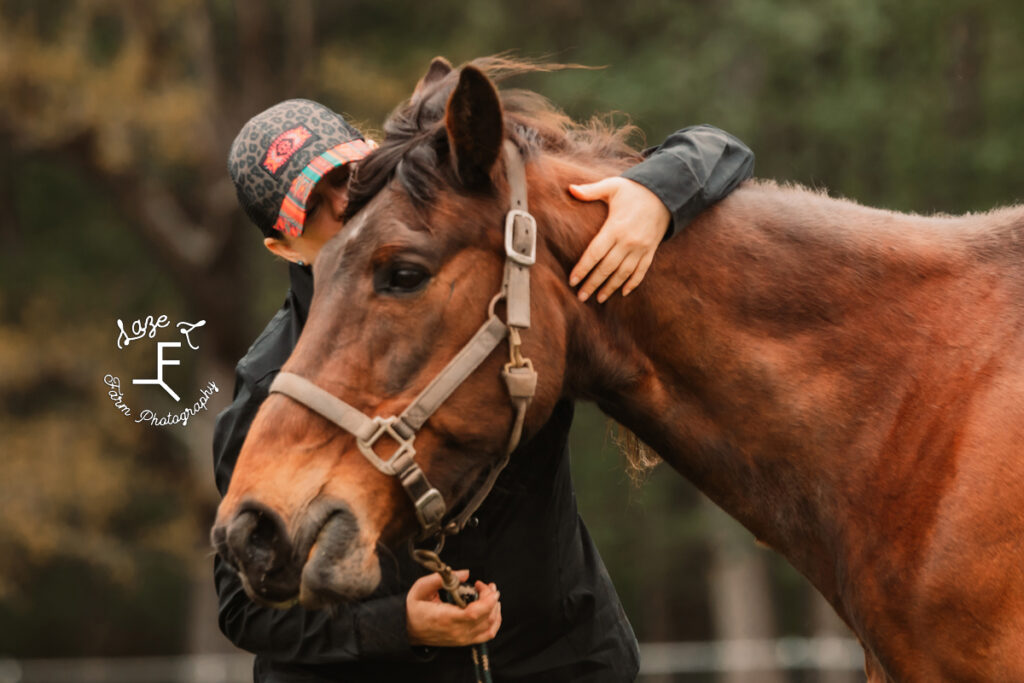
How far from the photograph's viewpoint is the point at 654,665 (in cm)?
1223

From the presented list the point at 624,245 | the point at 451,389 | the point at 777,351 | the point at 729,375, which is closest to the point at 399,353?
the point at 451,389

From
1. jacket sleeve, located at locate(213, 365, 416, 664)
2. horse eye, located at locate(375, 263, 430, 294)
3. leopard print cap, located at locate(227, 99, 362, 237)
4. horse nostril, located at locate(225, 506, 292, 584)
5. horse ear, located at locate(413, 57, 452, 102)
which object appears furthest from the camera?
→ horse ear, located at locate(413, 57, 452, 102)

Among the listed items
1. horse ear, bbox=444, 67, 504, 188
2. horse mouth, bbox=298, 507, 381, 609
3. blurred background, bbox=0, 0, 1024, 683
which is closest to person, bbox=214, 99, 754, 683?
horse ear, bbox=444, 67, 504, 188

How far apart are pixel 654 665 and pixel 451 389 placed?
10039 millimetres

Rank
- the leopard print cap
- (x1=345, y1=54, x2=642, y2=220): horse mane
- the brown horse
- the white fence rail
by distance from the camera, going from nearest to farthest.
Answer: the brown horse
(x1=345, y1=54, x2=642, y2=220): horse mane
the leopard print cap
the white fence rail

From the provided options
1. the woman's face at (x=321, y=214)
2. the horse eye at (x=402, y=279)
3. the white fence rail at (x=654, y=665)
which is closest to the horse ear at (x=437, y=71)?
the woman's face at (x=321, y=214)

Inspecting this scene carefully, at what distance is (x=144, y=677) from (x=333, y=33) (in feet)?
28.9

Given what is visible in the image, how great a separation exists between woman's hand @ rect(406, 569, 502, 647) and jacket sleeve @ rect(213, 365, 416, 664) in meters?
0.04

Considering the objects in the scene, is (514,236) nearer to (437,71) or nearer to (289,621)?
(437,71)

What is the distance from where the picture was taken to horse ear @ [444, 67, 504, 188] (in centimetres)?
285

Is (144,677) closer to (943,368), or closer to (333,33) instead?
(333,33)

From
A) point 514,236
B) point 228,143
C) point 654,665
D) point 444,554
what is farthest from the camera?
point 228,143

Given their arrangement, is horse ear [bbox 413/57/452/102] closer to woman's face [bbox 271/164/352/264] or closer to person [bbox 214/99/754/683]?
person [bbox 214/99/754/683]

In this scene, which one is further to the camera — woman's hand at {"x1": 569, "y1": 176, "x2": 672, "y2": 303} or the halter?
woman's hand at {"x1": 569, "y1": 176, "x2": 672, "y2": 303}
